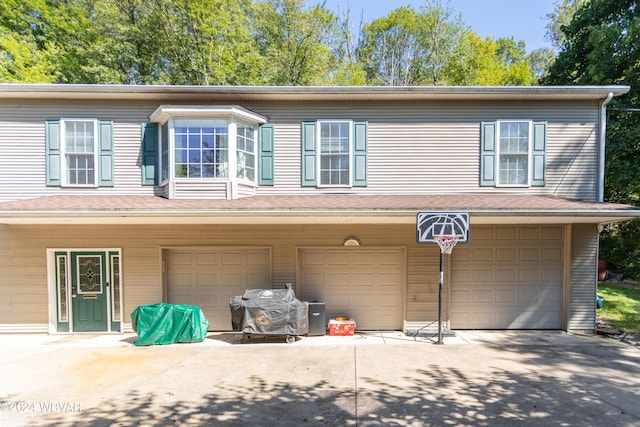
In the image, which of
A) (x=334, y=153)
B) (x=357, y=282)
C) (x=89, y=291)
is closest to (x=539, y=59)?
(x=334, y=153)

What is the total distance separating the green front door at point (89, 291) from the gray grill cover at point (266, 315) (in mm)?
3543

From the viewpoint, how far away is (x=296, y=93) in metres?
8.19

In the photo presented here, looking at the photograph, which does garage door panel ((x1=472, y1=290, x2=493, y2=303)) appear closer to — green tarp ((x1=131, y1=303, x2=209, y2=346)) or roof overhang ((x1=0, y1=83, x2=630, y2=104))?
roof overhang ((x1=0, y1=83, x2=630, y2=104))

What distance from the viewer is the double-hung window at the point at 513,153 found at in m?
8.15

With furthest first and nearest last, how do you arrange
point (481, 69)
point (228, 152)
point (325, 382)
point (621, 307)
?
point (481, 69)
point (621, 307)
point (228, 152)
point (325, 382)

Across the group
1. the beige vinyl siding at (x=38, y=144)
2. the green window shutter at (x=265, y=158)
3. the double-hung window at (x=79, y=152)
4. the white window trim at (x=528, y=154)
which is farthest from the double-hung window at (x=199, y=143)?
the white window trim at (x=528, y=154)

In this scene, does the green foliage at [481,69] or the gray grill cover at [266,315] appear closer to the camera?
the gray grill cover at [266,315]

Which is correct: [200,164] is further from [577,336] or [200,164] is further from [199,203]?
[577,336]

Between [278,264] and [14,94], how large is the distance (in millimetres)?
7677

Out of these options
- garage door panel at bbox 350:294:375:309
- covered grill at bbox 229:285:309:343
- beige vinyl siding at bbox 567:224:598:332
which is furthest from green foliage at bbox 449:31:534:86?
covered grill at bbox 229:285:309:343

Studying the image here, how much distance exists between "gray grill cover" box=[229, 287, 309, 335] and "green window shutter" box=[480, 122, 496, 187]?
18.6 feet

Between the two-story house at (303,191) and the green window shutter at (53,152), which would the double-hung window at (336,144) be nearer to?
the two-story house at (303,191)

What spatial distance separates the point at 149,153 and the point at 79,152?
172 cm

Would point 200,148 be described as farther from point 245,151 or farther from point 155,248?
point 155,248
